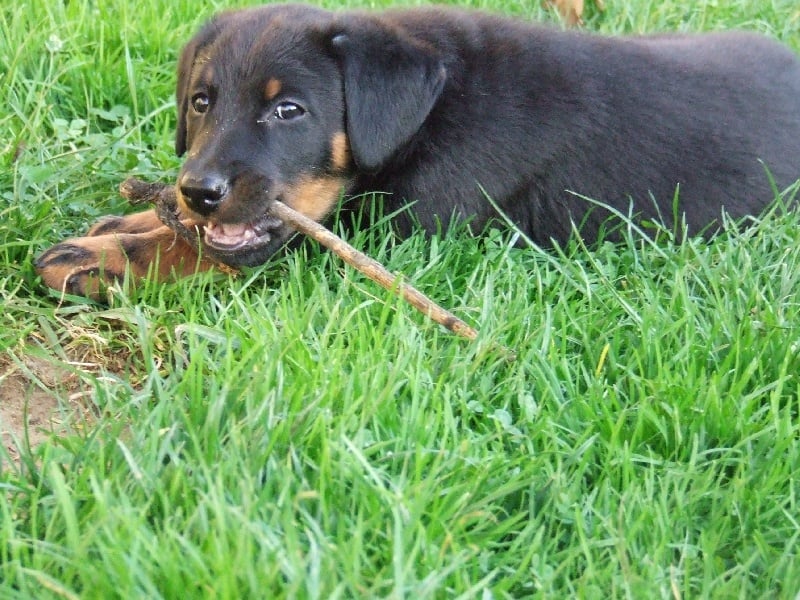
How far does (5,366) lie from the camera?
243cm

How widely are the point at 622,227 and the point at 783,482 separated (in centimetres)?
123

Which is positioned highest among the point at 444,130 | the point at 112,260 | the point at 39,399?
the point at 444,130

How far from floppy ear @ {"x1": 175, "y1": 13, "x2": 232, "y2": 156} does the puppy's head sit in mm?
137

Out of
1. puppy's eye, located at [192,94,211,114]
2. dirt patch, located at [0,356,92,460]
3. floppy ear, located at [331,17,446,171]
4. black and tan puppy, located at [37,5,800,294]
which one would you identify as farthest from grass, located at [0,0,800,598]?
puppy's eye, located at [192,94,211,114]

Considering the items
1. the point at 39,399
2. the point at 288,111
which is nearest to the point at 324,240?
the point at 288,111

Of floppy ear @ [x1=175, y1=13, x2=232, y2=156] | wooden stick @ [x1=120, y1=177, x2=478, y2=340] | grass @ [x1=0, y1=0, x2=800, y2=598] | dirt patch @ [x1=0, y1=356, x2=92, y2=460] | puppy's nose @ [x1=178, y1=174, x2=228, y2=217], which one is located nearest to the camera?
grass @ [x1=0, y1=0, x2=800, y2=598]

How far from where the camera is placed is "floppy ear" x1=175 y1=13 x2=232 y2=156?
10.1 feet

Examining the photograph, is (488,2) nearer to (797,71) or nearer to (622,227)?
(797,71)

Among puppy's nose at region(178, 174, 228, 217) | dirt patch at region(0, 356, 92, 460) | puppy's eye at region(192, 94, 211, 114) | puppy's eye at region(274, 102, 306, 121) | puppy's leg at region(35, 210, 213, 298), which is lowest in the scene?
dirt patch at region(0, 356, 92, 460)

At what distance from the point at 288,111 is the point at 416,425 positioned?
1.17 metres

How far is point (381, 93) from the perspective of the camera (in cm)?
281

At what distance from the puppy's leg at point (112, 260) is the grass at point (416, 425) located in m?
0.07

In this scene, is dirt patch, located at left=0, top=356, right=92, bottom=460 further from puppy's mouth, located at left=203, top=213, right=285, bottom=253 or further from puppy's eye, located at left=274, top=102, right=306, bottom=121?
puppy's eye, located at left=274, top=102, right=306, bottom=121

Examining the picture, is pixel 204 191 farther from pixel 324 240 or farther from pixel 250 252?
pixel 324 240
